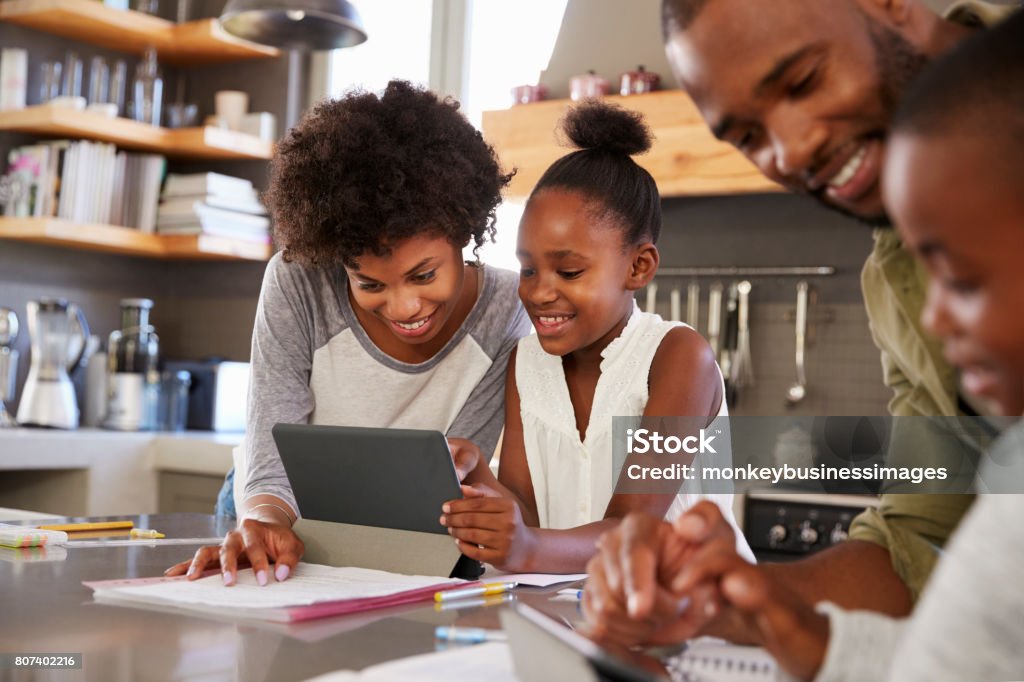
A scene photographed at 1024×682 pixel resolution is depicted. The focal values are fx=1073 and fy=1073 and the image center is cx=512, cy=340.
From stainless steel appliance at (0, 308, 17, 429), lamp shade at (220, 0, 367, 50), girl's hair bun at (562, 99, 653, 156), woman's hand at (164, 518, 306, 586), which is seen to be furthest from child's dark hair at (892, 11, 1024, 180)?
stainless steel appliance at (0, 308, 17, 429)

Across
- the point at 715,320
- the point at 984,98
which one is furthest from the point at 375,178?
the point at 715,320

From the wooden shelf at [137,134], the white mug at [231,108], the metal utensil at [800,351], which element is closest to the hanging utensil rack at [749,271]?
the metal utensil at [800,351]

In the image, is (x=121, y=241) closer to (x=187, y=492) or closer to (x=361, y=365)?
(x=187, y=492)

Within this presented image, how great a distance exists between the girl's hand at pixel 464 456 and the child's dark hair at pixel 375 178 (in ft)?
1.08

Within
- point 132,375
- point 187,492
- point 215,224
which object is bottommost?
point 187,492

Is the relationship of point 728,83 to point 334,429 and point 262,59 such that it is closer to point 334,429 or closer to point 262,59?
point 334,429

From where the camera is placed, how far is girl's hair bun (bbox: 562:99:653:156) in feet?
5.92

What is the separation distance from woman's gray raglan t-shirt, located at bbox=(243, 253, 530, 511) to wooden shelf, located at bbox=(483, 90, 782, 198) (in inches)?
49.6

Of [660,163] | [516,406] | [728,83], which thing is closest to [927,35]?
[728,83]

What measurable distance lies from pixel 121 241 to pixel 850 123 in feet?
10.4

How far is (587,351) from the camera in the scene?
5.80 ft

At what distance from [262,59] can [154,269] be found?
0.92 metres

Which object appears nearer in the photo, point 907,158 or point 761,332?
point 907,158

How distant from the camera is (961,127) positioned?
606 millimetres
